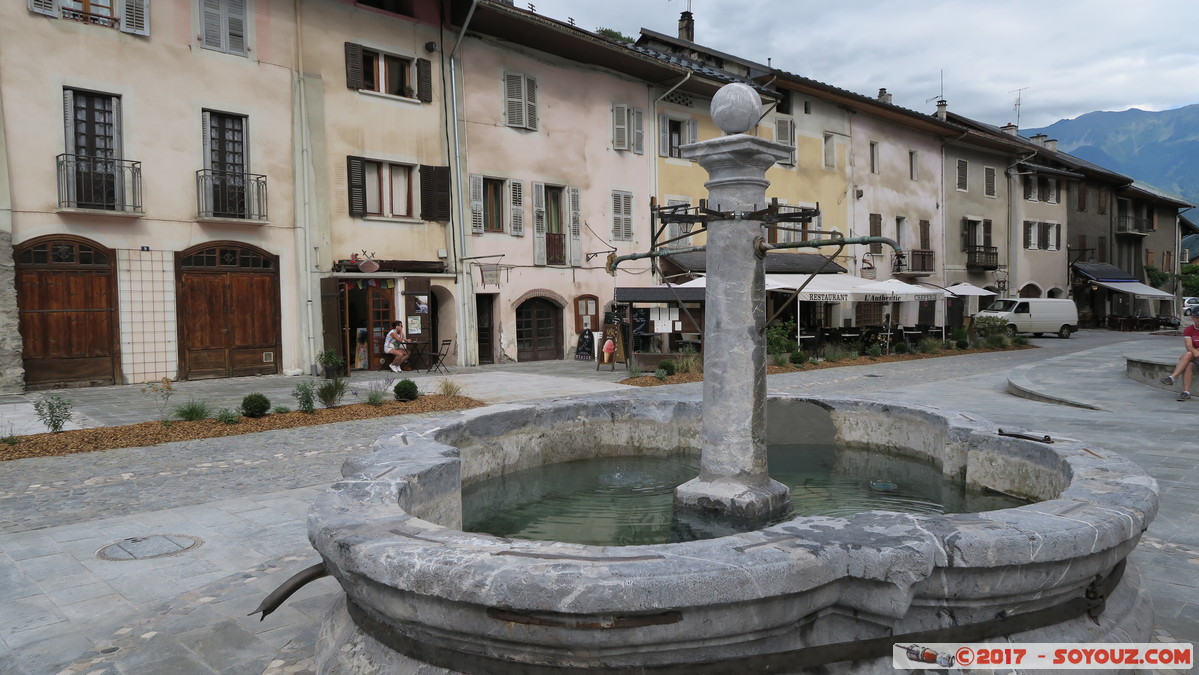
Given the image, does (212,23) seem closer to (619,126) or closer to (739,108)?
(619,126)

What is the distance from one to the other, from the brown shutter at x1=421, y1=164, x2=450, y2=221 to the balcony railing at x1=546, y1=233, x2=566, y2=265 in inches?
136

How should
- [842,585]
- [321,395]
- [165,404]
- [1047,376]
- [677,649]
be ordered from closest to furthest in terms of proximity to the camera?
[677,649]
[842,585]
[321,395]
[165,404]
[1047,376]

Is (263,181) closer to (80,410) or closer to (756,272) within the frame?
(80,410)

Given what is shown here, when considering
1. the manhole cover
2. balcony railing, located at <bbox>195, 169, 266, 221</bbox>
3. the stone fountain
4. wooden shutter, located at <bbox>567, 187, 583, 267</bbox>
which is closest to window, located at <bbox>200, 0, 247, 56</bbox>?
balcony railing, located at <bbox>195, 169, 266, 221</bbox>

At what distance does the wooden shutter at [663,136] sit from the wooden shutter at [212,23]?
13128mm

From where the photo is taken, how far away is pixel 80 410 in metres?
11.8

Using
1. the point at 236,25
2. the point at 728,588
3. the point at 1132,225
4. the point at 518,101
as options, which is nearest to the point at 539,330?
the point at 518,101

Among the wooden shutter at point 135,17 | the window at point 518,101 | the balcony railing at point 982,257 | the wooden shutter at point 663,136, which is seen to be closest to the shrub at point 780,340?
the wooden shutter at point 663,136

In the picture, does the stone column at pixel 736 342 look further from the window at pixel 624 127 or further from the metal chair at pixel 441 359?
the window at pixel 624 127

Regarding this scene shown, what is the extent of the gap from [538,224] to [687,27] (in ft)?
47.5

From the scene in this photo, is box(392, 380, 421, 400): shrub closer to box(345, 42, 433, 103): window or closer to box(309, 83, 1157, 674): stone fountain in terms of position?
box(309, 83, 1157, 674): stone fountain

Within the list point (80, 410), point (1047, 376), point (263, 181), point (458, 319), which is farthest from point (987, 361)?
point (80, 410)

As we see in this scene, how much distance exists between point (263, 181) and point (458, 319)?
18.4 ft

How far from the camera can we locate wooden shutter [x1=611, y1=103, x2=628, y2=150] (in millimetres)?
23719
